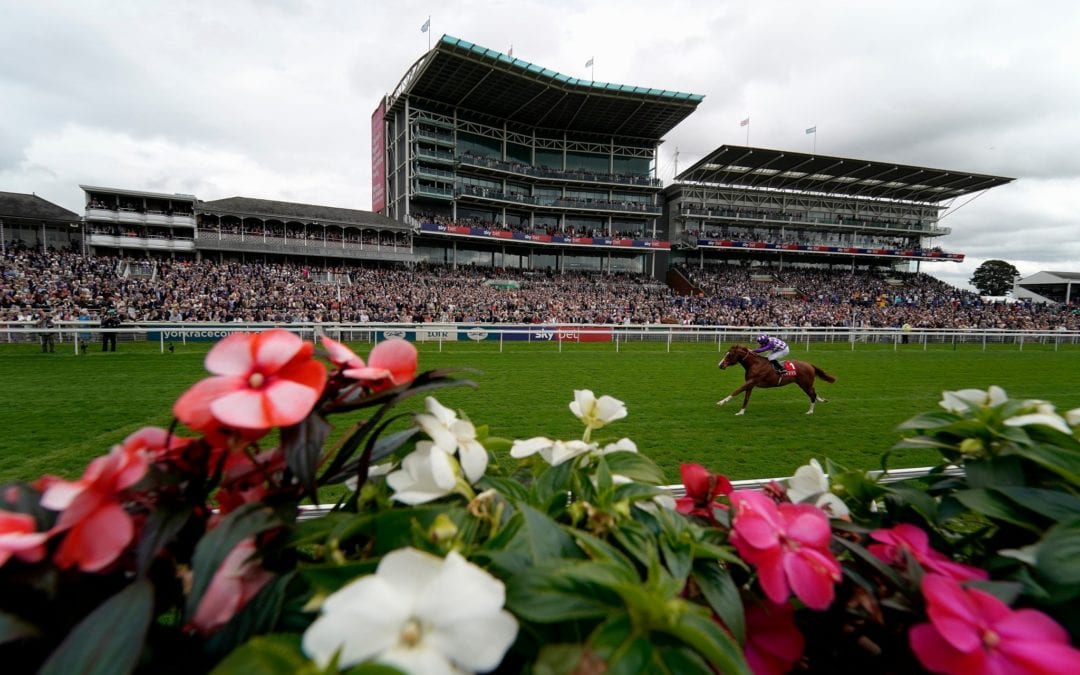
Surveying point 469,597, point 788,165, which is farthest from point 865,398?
point 788,165

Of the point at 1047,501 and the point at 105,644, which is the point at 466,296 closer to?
the point at 1047,501

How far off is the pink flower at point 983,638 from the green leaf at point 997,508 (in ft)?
0.68

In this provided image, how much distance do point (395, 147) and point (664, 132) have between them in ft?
81.2

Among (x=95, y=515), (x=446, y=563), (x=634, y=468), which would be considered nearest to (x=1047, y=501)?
(x=634, y=468)

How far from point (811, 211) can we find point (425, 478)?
187ft

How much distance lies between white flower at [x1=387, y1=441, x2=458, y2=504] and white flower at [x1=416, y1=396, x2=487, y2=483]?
3 centimetres

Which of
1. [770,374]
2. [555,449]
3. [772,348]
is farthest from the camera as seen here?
[772,348]

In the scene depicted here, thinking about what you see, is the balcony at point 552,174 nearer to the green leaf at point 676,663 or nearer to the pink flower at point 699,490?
the pink flower at point 699,490

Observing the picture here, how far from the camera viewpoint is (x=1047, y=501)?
0.83 meters

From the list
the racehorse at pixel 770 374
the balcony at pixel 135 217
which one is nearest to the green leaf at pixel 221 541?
the racehorse at pixel 770 374

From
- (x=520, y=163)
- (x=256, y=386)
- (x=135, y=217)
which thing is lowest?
(x=256, y=386)

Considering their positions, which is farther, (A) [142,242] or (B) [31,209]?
(B) [31,209]

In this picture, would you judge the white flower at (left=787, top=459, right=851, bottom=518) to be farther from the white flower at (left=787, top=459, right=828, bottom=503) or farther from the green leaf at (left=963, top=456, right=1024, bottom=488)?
the green leaf at (left=963, top=456, right=1024, bottom=488)

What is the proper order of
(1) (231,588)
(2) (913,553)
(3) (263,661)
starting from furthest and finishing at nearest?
(2) (913,553) → (1) (231,588) → (3) (263,661)
